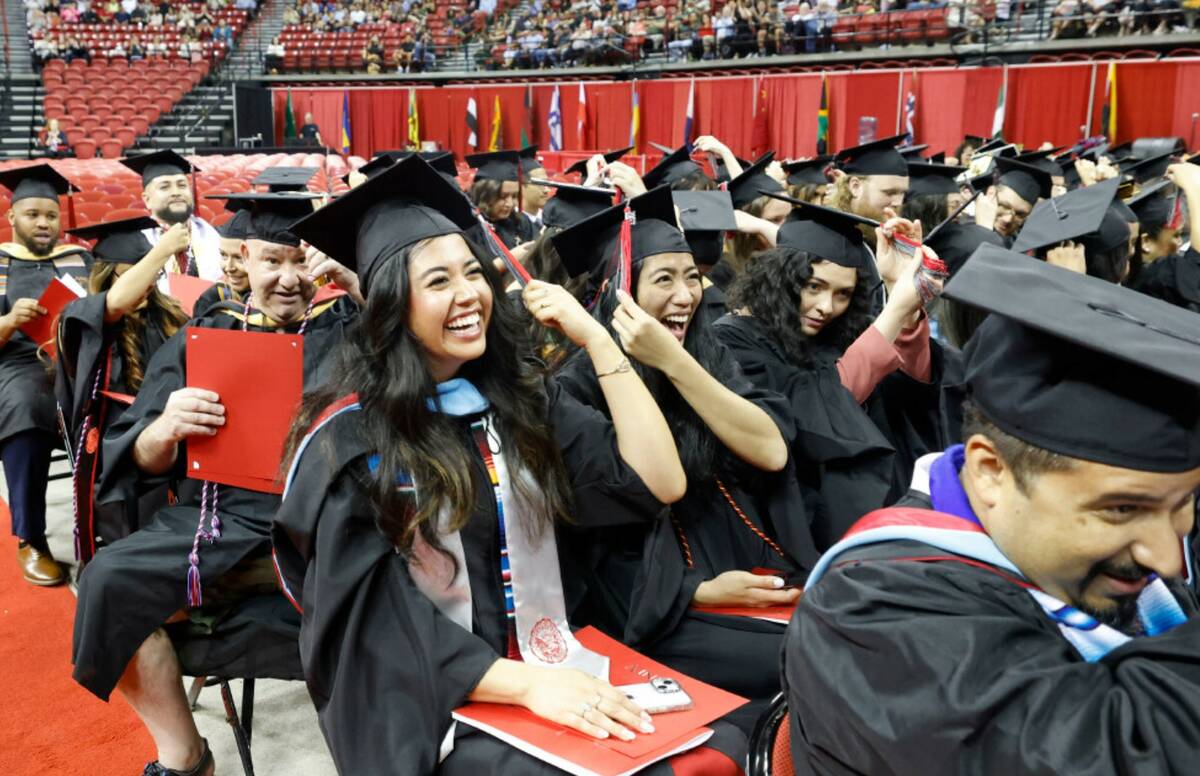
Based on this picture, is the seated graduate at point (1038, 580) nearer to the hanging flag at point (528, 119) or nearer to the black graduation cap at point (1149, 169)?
the black graduation cap at point (1149, 169)

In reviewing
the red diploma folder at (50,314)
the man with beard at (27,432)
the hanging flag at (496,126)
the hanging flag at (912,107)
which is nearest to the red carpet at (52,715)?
the man with beard at (27,432)

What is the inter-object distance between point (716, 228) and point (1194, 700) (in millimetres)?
2857

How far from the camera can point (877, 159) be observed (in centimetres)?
487

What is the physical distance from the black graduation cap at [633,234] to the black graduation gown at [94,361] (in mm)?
1410

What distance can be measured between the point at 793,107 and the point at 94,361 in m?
15.2

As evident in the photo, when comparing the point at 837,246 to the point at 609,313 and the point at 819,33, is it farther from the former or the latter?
the point at 819,33

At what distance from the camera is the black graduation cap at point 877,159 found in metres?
4.85

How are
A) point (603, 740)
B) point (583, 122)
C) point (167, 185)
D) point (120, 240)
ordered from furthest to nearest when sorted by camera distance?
point (583, 122) < point (167, 185) < point (120, 240) < point (603, 740)

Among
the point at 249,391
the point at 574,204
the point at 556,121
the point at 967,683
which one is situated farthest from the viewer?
the point at 556,121

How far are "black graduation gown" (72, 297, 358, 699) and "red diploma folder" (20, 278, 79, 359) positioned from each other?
36.9 inches

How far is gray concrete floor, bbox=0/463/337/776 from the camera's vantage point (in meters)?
2.95

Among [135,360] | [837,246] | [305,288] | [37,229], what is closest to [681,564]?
[837,246]

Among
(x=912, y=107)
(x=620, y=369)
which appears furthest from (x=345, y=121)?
(x=620, y=369)

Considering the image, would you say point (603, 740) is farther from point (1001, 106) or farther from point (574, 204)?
point (1001, 106)
